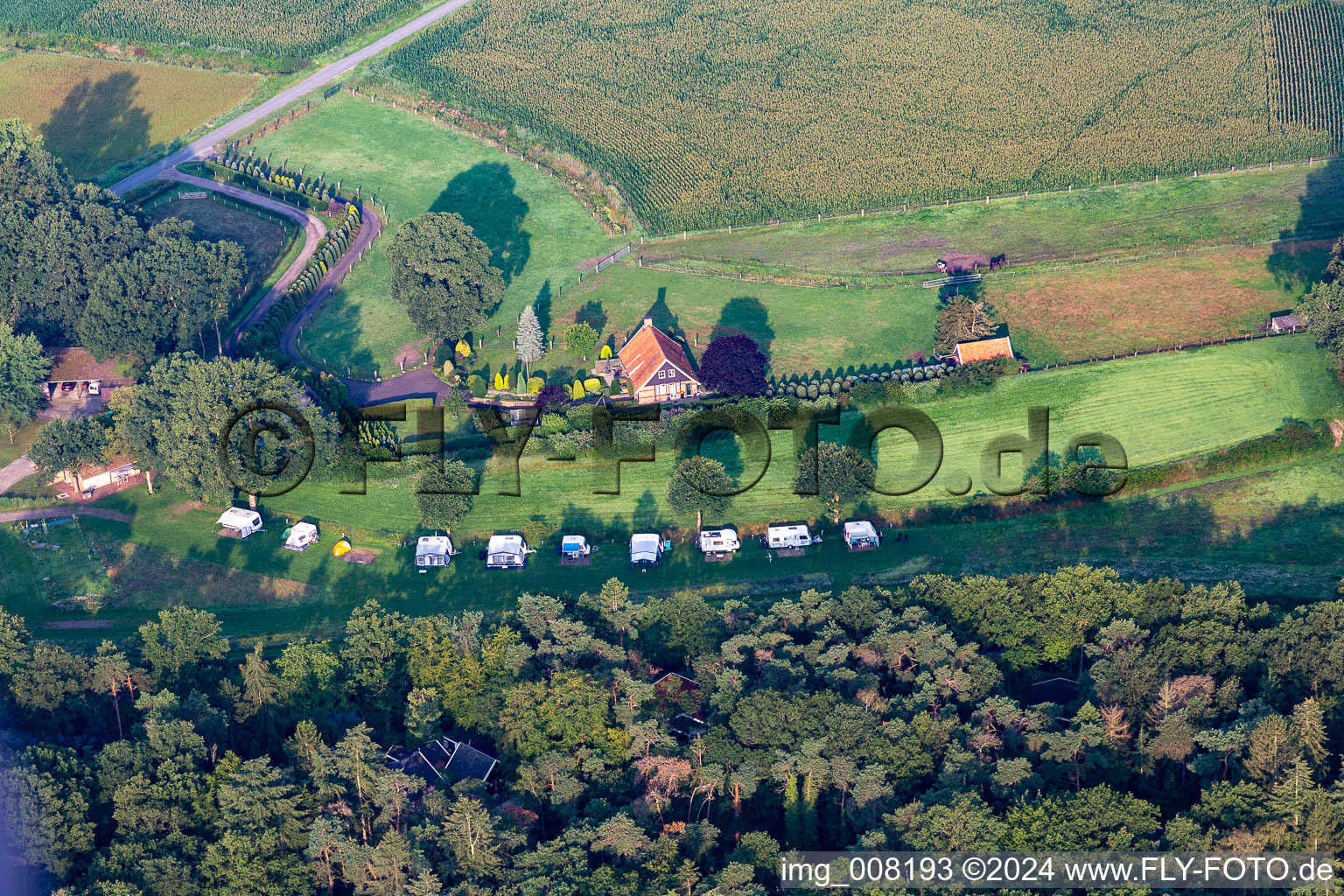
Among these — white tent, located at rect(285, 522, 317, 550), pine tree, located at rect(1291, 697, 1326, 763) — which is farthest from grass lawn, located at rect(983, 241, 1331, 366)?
white tent, located at rect(285, 522, 317, 550)

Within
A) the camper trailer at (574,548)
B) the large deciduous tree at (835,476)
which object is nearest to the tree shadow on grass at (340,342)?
the camper trailer at (574,548)

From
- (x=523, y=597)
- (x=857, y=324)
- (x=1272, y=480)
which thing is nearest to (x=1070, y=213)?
(x=857, y=324)

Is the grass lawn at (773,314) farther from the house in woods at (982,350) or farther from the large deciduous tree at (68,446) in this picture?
the large deciduous tree at (68,446)

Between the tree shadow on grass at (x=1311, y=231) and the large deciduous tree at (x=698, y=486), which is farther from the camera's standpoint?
the tree shadow on grass at (x=1311, y=231)

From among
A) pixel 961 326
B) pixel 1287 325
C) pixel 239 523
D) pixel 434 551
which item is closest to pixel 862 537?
pixel 961 326

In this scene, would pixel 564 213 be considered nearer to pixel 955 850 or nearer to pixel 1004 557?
pixel 1004 557

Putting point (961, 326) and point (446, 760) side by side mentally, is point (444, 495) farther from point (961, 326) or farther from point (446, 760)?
point (961, 326)
